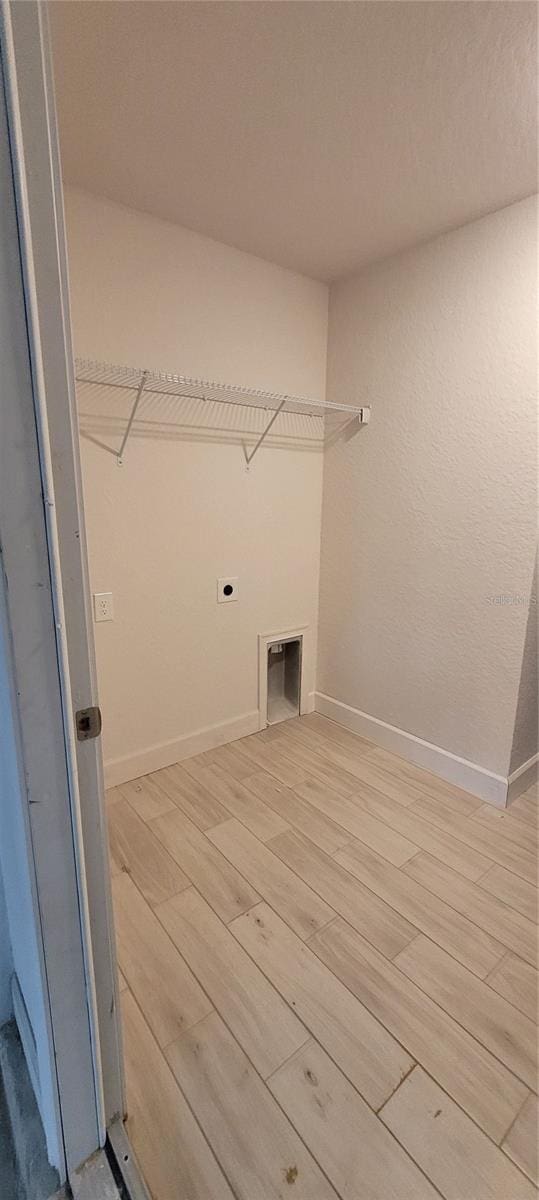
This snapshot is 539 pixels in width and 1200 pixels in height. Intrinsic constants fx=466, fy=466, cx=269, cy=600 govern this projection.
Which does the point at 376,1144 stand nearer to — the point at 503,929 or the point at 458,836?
the point at 503,929

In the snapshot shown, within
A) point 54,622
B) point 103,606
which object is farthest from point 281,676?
point 54,622

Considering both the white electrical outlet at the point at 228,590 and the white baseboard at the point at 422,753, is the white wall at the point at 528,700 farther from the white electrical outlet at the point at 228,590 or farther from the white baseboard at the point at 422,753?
the white electrical outlet at the point at 228,590

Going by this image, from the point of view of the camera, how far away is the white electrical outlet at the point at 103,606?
1.89 m

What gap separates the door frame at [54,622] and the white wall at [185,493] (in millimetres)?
1245

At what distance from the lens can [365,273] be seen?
7.24ft

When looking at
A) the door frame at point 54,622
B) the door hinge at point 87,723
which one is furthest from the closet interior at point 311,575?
the door hinge at point 87,723

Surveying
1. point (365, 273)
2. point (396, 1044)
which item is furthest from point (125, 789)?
point (365, 273)

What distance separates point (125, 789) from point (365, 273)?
264 centimetres

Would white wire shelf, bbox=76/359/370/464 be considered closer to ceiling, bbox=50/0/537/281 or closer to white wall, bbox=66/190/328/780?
white wall, bbox=66/190/328/780

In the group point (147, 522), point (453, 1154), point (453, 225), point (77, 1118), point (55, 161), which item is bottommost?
point (453, 1154)

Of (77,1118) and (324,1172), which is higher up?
(77,1118)

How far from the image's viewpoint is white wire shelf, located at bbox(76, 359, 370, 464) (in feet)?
5.59

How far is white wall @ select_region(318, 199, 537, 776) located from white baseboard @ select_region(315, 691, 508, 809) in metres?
0.05

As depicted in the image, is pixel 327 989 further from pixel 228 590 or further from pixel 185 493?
pixel 185 493
